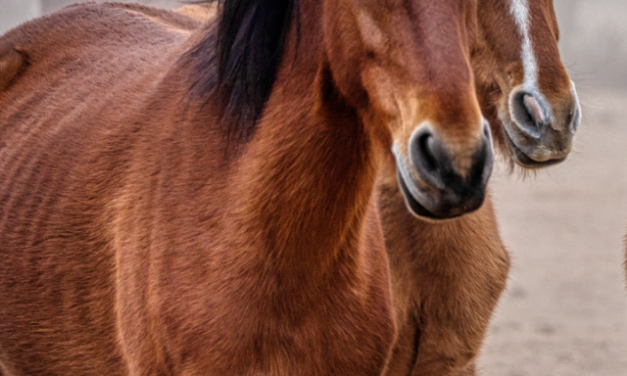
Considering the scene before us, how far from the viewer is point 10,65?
331 centimetres

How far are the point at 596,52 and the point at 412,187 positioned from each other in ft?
47.3

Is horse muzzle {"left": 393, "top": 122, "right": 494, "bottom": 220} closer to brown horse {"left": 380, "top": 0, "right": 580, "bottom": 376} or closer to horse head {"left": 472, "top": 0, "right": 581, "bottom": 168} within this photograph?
horse head {"left": 472, "top": 0, "right": 581, "bottom": 168}

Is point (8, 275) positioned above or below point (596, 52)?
above

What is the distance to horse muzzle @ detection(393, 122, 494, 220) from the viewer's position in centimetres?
171

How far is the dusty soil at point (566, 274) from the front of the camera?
5438 mm

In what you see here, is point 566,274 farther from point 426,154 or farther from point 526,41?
point 426,154

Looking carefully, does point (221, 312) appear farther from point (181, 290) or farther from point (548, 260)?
point (548, 260)

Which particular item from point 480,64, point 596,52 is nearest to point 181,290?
point 480,64

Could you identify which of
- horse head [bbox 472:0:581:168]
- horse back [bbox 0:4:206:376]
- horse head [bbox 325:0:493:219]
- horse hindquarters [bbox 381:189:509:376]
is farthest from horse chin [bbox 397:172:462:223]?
horse hindquarters [bbox 381:189:509:376]

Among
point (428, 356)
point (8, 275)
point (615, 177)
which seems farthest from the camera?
point (615, 177)

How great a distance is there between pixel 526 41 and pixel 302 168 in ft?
2.57

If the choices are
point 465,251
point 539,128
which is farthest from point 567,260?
point 539,128

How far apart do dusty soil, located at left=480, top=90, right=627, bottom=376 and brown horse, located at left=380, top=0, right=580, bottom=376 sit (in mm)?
652

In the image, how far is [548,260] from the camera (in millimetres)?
7254
